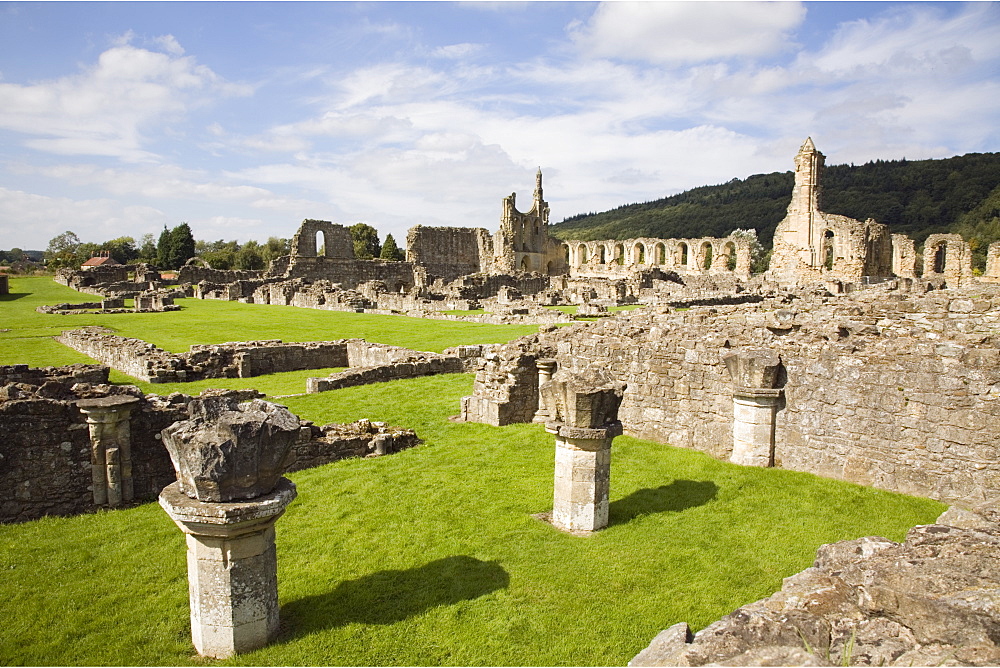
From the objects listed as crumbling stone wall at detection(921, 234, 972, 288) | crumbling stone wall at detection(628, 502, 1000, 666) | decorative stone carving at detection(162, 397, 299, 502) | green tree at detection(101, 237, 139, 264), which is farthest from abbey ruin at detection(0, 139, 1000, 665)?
green tree at detection(101, 237, 139, 264)

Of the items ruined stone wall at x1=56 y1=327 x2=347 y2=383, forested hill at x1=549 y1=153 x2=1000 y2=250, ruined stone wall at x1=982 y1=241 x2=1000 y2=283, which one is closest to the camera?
ruined stone wall at x1=56 y1=327 x2=347 y2=383

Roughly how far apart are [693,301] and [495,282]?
795 inches

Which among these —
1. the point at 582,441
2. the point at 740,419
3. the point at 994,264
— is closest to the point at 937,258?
the point at 994,264

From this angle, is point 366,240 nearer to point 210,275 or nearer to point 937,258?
point 210,275

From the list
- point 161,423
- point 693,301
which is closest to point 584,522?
point 161,423

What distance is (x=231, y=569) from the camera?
4621mm

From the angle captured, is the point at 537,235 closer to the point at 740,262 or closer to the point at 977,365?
the point at 740,262

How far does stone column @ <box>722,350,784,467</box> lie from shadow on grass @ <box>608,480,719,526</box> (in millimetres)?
927

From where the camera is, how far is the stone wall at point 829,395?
7027 millimetres

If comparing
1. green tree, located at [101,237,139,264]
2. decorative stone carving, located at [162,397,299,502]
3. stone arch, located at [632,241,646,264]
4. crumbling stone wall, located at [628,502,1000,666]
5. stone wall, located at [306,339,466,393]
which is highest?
green tree, located at [101,237,139,264]

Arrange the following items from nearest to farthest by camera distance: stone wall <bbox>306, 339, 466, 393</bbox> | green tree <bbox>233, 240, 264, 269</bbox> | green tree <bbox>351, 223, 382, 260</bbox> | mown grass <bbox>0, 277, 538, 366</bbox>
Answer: stone wall <bbox>306, 339, 466, 393</bbox>, mown grass <bbox>0, 277, 538, 366</bbox>, green tree <bbox>233, 240, 264, 269</bbox>, green tree <bbox>351, 223, 382, 260</bbox>

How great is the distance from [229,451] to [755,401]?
276 inches

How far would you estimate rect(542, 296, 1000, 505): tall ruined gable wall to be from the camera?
700 centimetres

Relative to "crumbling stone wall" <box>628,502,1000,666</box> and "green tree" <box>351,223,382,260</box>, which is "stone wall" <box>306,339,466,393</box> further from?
"green tree" <box>351,223,382,260</box>
